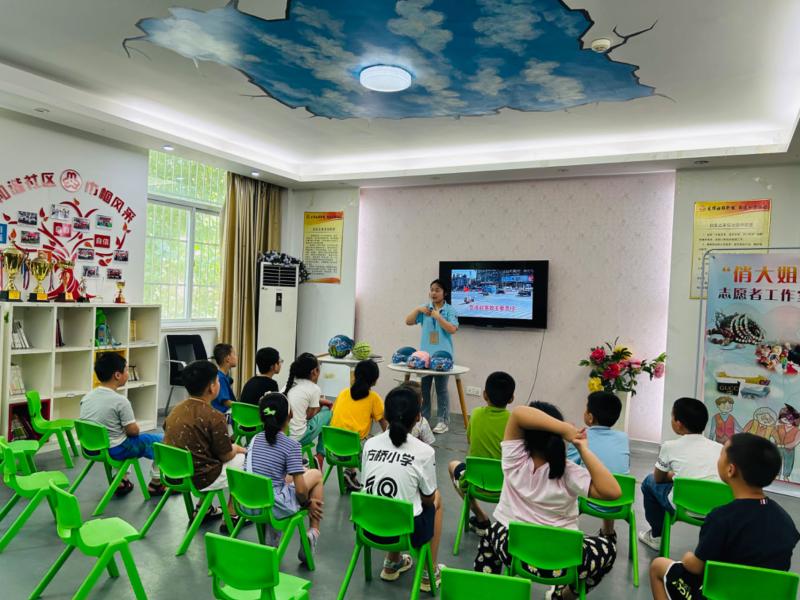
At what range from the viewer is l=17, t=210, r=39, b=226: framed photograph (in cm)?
491

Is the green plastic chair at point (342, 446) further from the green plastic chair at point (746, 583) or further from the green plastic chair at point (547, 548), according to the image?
the green plastic chair at point (746, 583)

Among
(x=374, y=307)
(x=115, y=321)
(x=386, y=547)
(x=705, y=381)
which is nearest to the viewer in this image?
(x=386, y=547)

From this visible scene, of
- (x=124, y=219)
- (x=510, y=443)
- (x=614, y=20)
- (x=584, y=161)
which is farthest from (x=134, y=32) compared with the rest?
Answer: (x=584, y=161)

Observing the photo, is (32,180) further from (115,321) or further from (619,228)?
(619,228)

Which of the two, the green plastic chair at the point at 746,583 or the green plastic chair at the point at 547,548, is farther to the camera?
the green plastic chair at the point at 547,548

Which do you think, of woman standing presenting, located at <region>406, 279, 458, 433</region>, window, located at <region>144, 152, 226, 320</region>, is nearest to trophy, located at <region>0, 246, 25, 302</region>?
window, located at <region>144, 152, 226, 320</region>

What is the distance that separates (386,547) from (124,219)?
181 inches

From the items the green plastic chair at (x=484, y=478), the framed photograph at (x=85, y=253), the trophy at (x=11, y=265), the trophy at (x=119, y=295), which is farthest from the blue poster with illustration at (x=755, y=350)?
the trophy at (x=11, y=265)

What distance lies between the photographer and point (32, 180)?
4.98 metres

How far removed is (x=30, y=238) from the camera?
5.00 meters

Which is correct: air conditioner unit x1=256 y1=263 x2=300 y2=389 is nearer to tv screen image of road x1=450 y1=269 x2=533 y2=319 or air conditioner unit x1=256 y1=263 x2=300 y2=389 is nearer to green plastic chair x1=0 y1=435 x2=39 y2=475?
tv screen image of road x1=450 y1=269 x2=533 y2=319

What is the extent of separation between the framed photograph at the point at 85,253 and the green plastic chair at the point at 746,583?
5395 millimetres

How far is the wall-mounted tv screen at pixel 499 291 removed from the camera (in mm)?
6355

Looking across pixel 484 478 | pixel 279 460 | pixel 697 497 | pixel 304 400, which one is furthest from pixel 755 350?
pixel 279 460
